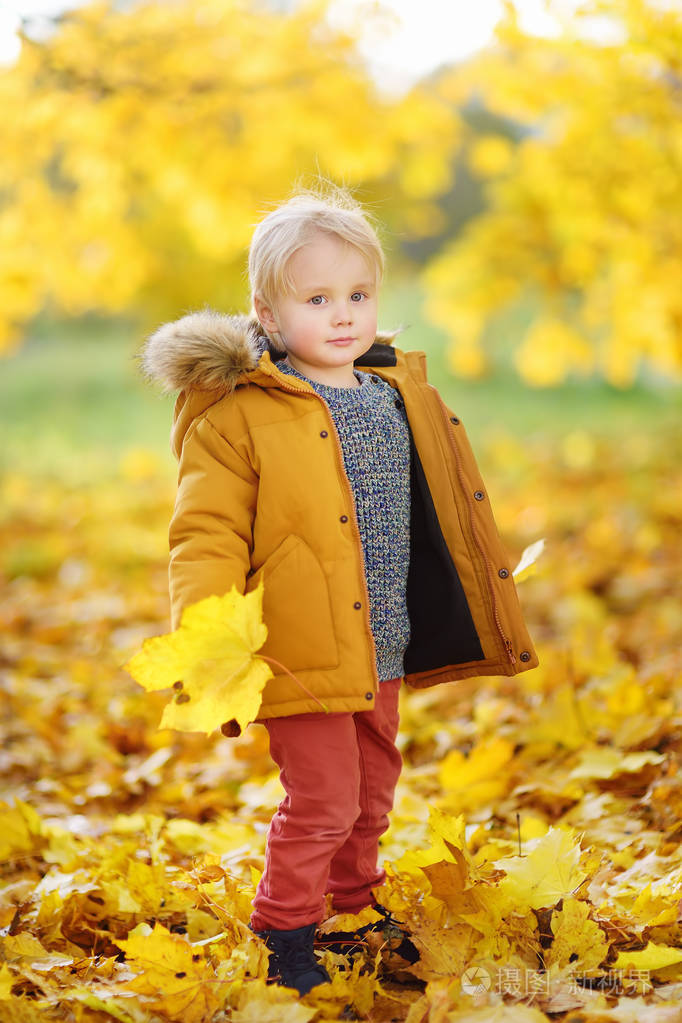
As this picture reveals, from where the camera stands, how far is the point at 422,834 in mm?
2729

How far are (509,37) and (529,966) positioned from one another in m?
4.41

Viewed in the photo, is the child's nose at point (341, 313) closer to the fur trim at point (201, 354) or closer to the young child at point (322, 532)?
the young child at point (322, 532)

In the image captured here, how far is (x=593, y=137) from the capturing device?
6.07 meters

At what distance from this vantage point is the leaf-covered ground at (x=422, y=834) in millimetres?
1854

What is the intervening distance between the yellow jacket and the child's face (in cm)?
8

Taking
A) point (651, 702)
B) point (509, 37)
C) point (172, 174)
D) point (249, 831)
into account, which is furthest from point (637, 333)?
point (249, 831)

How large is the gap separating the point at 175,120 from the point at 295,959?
506 cm

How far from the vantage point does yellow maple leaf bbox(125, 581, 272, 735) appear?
69.1 inches

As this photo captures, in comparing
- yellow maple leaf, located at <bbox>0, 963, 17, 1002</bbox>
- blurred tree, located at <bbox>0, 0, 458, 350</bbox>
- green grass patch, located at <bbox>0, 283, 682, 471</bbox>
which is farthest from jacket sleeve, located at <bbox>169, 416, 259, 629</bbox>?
green grass patch, located at <bbox>0, 283, 682, 471</bbox>

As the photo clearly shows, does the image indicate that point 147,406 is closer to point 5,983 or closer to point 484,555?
point 484,555

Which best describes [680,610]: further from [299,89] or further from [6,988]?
[299,89]

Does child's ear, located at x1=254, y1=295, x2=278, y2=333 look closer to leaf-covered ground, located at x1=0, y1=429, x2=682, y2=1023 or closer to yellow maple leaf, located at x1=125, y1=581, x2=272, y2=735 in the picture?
yellow maple leaf, located at x1=125, y1=581, x2=272, y2=735

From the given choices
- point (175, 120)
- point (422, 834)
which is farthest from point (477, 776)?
point (175, 120)

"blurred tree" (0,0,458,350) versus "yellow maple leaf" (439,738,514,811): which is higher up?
"blurred tree" (0,0,458,350)
